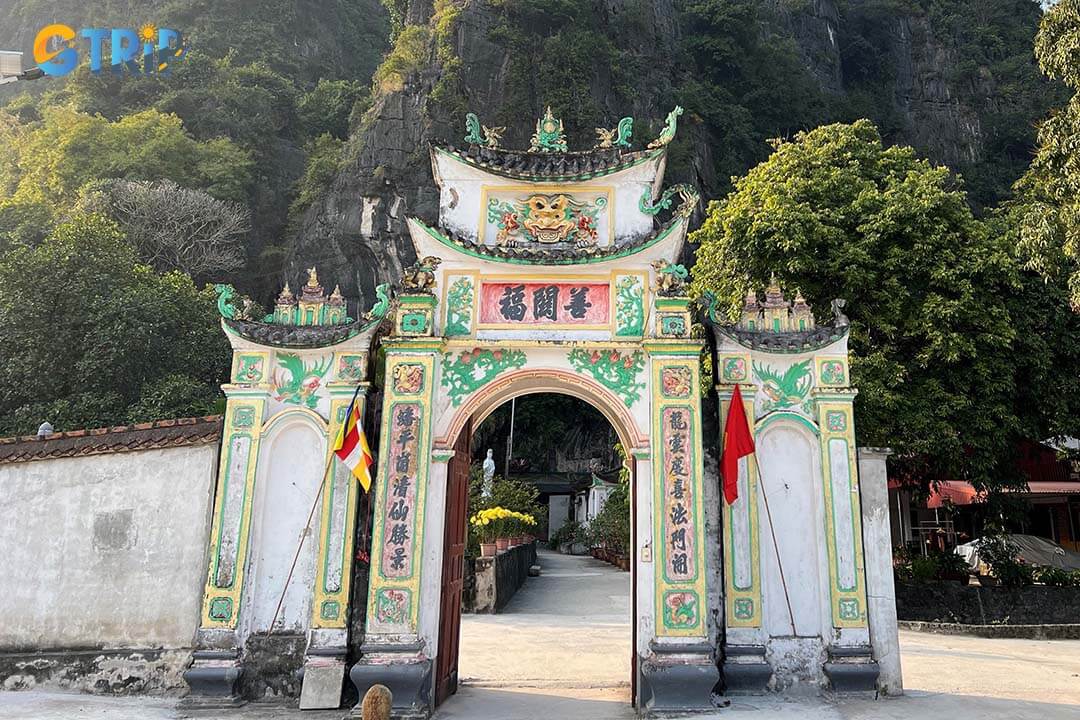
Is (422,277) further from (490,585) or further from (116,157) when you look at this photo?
(116,157)

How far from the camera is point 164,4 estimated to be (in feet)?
148

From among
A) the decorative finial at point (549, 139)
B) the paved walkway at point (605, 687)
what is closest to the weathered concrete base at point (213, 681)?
the paved walkway at point (605, 687)

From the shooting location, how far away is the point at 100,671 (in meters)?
8.20

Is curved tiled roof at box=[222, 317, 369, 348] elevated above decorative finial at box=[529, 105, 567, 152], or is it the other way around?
decorative finial at box=[529, 105, 567, 152]

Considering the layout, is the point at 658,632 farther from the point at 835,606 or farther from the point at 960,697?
the point at 960,697

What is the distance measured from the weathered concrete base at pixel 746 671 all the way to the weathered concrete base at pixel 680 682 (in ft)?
1.61

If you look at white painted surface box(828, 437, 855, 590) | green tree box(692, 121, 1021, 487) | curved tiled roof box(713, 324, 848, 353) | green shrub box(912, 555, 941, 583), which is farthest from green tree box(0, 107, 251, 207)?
white painted surface box(828, 437, 855, 590)

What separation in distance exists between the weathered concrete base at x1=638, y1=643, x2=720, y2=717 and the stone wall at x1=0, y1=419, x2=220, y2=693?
4.79 meters

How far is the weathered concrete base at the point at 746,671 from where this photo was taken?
25.9ft

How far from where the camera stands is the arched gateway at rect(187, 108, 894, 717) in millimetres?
7785

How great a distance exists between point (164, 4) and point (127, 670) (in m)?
47.4

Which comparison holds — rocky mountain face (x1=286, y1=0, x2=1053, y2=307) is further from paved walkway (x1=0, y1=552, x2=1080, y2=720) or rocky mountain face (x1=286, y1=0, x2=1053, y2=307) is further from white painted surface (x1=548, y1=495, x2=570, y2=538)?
paved walkway (x1=0, y1=552, x2=1080, y2=720)

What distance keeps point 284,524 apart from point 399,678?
6.87 feet

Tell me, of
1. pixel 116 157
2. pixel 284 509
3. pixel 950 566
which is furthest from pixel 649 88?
pixel 284 509
